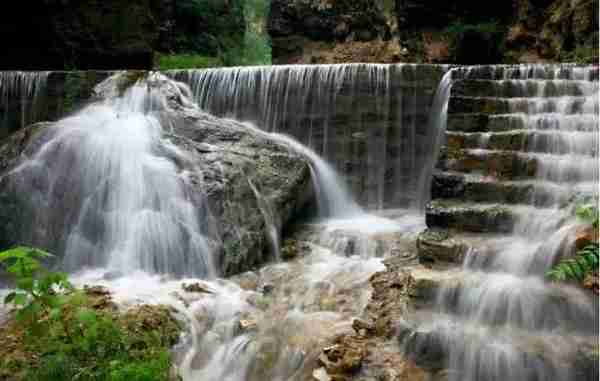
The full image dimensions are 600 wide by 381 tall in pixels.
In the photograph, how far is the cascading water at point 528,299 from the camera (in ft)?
11.7

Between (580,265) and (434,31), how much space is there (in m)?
11.1

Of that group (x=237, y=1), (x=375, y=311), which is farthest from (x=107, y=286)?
(x=237, y=1)

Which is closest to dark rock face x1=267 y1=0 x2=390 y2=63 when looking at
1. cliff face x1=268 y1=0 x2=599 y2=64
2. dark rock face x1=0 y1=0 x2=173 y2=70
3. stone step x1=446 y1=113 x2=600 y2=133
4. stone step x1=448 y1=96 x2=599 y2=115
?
cliff face x1=268 y1=0 x2=599 y2=64

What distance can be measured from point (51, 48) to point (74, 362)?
1029 centimetres

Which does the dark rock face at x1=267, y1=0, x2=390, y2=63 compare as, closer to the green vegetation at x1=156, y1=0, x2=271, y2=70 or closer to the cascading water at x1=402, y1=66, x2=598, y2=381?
the green vegetation at x1=156, y1=0, x2=271, y2=70

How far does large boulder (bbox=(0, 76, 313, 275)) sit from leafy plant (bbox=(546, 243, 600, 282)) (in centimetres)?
332

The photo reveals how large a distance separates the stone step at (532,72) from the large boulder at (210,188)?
2648mm

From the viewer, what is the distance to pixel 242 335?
15.2 ft

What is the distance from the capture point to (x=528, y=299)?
3.87 meters

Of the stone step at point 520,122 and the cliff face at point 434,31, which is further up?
the cliff face at point 434,31

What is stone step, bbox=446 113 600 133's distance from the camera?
5.81 m

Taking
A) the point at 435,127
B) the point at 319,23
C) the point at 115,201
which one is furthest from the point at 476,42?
the point at 115,201

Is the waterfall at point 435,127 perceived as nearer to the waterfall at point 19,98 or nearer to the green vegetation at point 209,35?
the waterfall at point 19,98

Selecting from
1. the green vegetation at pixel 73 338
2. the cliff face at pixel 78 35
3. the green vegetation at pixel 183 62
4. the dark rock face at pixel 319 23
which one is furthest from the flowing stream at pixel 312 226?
the dark rock face at pixel 319 23
